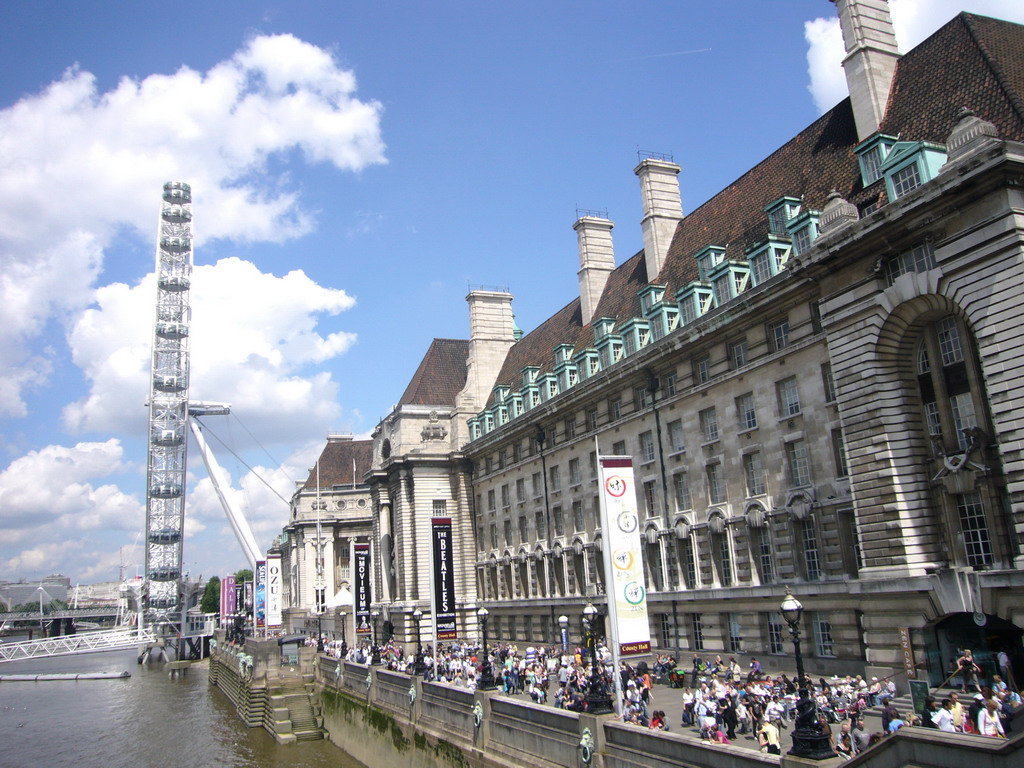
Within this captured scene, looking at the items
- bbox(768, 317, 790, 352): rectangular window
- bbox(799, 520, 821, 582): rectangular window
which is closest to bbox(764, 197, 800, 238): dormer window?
bbox(768, 317, 790, 352): rectangular window

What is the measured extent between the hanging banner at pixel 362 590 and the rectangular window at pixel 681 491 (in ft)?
108

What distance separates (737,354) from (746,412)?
2533mm

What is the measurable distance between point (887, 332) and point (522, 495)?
1304 inches

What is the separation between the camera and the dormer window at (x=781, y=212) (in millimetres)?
36094

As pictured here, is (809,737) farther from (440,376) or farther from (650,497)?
(440,376)

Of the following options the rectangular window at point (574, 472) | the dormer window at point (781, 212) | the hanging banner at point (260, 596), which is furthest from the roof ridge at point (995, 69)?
the hanging banner at point (260, 596)

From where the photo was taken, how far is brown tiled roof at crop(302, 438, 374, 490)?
4709 inches

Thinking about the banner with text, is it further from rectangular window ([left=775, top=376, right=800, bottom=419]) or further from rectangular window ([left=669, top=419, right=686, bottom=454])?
rectangular window ([left=775, top=376, right=800, bottom=419])

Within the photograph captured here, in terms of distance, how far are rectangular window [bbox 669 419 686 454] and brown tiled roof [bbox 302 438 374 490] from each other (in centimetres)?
8179

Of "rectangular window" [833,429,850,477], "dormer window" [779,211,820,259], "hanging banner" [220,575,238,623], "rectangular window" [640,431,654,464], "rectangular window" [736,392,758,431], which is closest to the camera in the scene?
"rectangular window" [833,429,850,477]

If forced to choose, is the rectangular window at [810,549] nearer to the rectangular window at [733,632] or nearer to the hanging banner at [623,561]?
the rectangular window at [733,632]

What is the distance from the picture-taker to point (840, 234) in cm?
2875

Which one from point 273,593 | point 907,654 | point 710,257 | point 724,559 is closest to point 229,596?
point 273,593

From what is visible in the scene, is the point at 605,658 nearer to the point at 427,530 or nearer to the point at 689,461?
the point at 689,461
